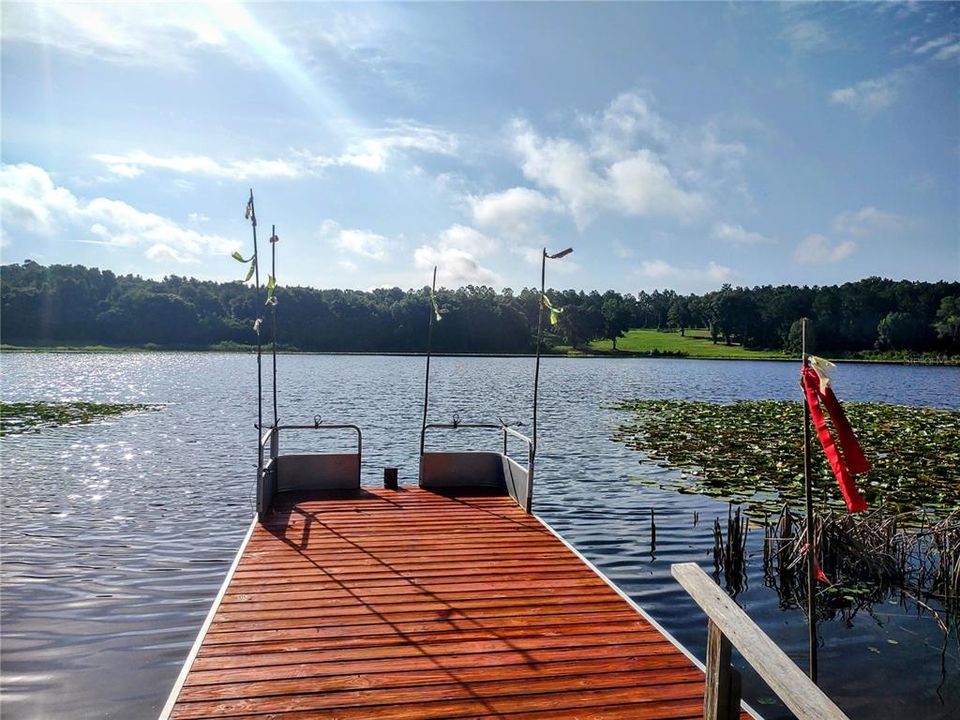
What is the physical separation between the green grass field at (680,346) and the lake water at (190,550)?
3107 inches

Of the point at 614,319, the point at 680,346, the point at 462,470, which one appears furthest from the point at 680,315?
the point at 462,470

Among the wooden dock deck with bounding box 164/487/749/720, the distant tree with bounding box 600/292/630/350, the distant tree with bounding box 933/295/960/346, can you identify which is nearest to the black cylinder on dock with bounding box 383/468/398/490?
the wooden dock deck with bounding box 164/487/749/720

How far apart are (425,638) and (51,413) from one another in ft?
87.6

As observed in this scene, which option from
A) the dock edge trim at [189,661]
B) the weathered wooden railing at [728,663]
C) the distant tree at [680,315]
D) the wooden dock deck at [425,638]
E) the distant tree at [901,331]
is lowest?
the wooden dock deck at [425,638]

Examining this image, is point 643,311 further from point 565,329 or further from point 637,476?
point 637,476

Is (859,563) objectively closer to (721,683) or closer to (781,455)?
(721,683)

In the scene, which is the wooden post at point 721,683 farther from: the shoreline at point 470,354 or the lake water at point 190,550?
the shoreline at point 470,354

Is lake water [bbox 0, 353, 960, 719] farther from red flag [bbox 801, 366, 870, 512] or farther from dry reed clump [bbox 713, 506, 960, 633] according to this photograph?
red flag [bbox 801, 366, 870, 512]

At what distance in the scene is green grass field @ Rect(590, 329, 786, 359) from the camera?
104062 mm

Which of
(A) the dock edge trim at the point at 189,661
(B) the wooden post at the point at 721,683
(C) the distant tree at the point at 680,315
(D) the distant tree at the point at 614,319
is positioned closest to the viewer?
(B) the wooden post at the point at 721,683

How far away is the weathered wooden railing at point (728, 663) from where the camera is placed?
2557 mm

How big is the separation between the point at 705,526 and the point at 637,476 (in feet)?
14.5

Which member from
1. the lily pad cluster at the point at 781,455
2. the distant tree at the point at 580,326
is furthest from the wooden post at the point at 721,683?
the distant tree at the point at 580,326

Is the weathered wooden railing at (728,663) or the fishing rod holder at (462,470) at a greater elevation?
the weathered wooden railing at (728,663)
